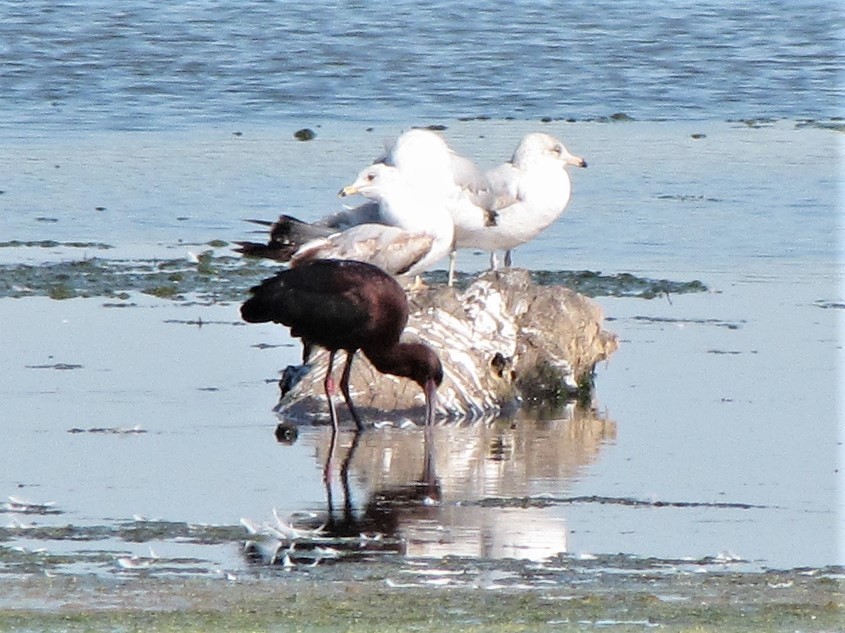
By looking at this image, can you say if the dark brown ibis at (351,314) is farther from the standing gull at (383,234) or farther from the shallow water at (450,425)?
the standing gull at (383,234)

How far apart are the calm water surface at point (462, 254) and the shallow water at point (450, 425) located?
1.1 inches

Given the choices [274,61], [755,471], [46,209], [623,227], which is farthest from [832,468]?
[274,61]

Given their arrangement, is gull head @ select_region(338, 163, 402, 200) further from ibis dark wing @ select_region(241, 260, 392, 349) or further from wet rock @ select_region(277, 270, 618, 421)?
ibis dark wing @ select_region(241, 260, 392, 349)

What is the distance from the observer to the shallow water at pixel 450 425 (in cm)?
806

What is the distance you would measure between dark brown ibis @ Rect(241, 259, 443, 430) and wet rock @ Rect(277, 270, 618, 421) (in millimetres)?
Answer: 282

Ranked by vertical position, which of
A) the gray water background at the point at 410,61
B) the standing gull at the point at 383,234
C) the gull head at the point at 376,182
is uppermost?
the gray water background at the point at 410,61

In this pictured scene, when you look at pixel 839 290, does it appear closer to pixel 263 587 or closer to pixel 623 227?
pixel 623 227

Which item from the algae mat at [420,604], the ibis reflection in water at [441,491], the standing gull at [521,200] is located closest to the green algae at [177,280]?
the standing gull at [521,200]

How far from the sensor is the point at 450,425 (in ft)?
35.2

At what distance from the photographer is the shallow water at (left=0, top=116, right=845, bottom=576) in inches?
317

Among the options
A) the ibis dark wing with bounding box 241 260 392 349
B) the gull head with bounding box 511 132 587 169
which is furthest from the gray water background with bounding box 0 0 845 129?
the ibis dark wing with bounding box 241 260 392 349

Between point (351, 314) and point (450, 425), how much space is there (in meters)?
0.76

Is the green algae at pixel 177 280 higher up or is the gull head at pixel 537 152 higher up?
the gull head at pixel 537 152

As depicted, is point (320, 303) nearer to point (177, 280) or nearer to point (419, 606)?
point (177, 280)
